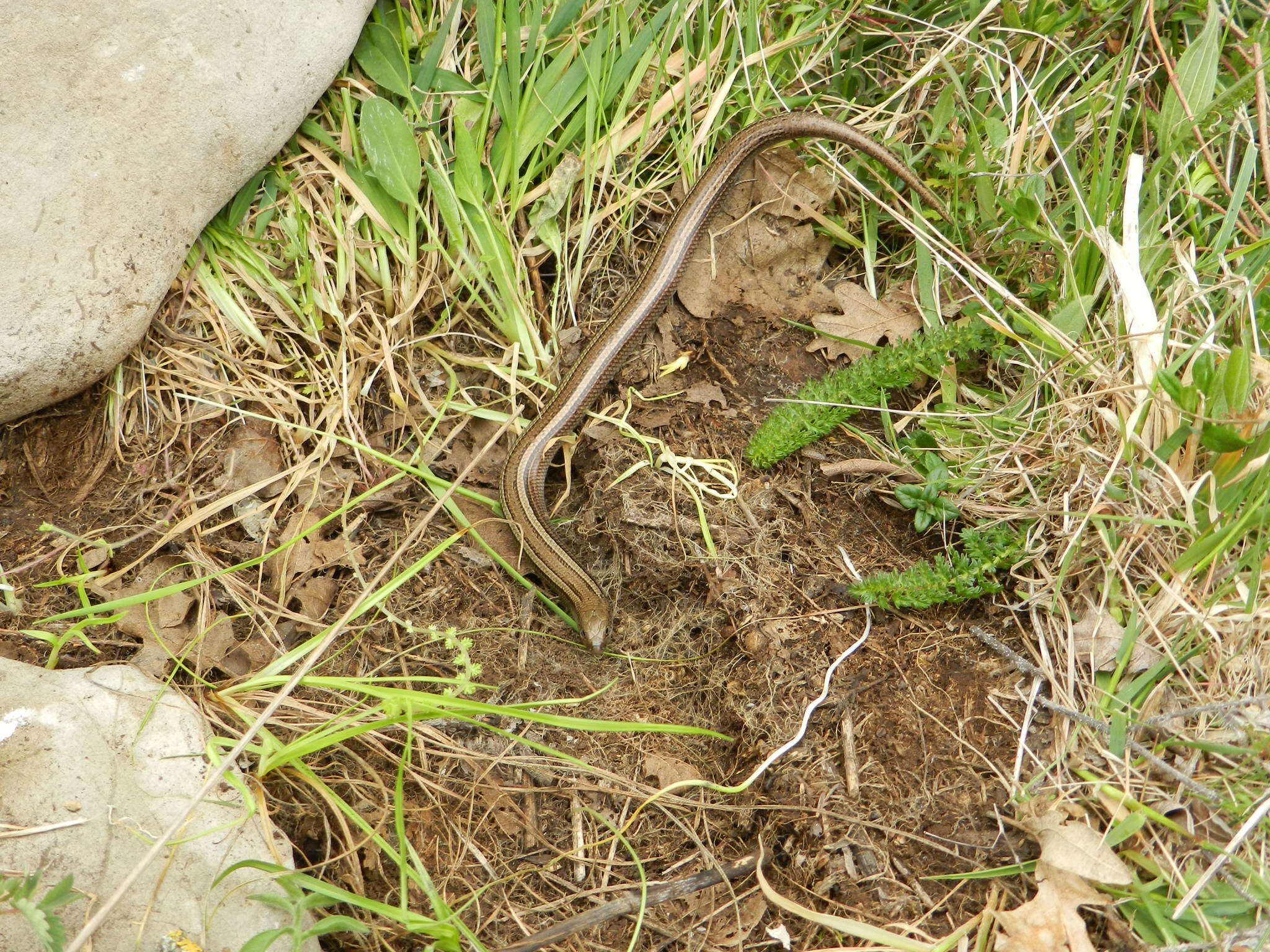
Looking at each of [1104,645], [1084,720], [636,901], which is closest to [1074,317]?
[1104,645]

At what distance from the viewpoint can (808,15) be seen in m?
3.83

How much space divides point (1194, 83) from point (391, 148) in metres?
3.29

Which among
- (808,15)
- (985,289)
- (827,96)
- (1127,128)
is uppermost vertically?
(808,15)

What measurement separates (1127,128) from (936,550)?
2.13m

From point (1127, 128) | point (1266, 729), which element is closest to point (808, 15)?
point (1127, 128)

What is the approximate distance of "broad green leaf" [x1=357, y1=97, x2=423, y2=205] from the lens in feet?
11.4

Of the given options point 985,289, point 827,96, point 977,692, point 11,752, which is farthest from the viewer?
point 827,96

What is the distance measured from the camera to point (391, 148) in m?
3.49

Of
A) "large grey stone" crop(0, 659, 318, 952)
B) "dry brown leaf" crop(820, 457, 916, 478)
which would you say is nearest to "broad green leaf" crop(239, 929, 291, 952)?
"large grey stone" crop(0, 659, 318, 952)

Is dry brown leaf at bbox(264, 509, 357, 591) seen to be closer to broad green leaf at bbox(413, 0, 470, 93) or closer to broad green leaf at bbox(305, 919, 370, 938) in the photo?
broad green leaf at bbox(305, 919, 370, 938)

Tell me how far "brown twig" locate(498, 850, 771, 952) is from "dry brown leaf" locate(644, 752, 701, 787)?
0.32 m

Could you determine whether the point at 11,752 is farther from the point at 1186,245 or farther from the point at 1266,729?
the point at 1186,245

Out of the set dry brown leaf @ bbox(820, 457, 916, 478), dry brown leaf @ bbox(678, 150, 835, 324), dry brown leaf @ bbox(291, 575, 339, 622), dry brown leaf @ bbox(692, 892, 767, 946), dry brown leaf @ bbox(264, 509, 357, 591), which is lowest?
dry brown leaf @ bbox(692, 892, 767, 946)

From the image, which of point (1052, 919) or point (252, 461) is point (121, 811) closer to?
point (252, 461)
